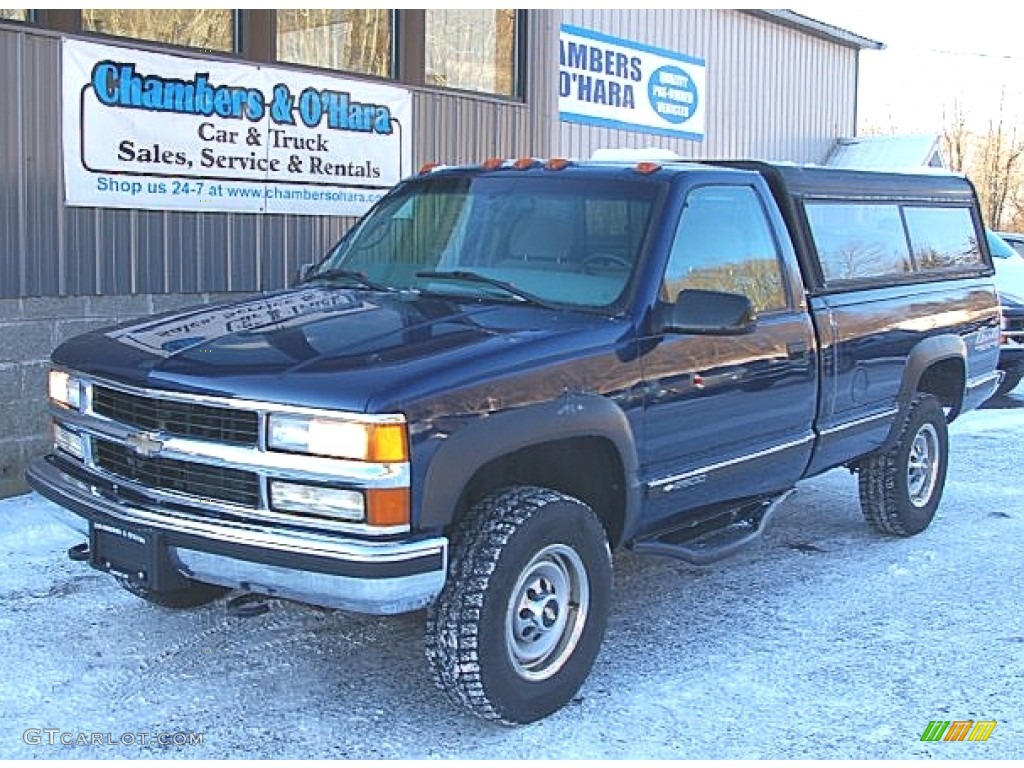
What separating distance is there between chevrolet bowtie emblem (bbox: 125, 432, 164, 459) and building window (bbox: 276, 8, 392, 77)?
18.2 ft

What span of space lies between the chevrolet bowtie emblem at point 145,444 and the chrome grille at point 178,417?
3 centimetres

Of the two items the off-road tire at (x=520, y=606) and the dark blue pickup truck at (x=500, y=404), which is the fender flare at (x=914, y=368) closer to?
the dark blue pickup truck at (x=500, y=404)

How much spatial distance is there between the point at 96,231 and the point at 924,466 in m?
5.25

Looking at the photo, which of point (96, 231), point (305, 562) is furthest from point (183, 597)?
point (96, 231)

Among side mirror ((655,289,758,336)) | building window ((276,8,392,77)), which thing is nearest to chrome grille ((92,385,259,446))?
side mirror ((655,289,758,336))

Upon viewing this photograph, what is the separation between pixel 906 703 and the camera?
14.4 feet

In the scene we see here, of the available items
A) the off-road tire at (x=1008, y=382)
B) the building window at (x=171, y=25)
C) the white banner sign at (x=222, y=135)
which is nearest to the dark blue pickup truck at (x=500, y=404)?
the white banner sign at (x=222, y=135)

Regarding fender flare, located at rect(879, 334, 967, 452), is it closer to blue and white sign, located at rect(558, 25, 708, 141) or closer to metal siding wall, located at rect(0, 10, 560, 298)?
metal siding wall, located at rect(0, 10, 560, 298)

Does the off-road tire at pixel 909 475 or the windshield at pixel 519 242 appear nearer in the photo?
the windshield at pixel 519 242

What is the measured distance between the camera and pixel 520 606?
4121 millimetres

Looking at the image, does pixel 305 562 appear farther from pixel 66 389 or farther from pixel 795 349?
pixel 795 349

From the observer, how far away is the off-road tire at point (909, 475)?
21.8 ft

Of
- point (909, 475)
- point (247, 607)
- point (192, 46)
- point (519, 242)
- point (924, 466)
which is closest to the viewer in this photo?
point (247, 607)

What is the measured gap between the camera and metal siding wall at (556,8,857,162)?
1285 cm
